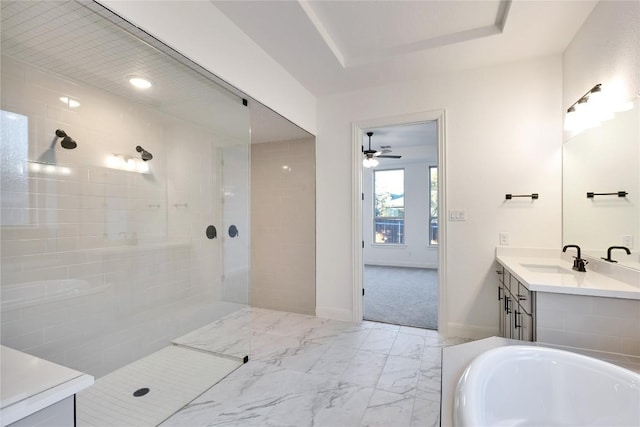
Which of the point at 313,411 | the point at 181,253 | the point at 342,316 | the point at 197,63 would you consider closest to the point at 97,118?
the point at 197,63

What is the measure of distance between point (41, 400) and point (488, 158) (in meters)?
3.29

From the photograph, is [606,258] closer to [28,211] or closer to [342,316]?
[342,316]

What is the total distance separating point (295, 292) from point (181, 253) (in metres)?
1.53

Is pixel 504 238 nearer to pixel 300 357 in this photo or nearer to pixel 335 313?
pixel 335 313

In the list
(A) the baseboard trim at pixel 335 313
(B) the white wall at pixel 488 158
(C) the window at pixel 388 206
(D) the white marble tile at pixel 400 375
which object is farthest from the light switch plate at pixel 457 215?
(C) the window at pixel 388 206

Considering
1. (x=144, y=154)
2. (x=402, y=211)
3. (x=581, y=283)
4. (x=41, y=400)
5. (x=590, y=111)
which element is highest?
(x=590, y=111)

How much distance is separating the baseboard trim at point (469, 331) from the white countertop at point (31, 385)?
9.53 feet

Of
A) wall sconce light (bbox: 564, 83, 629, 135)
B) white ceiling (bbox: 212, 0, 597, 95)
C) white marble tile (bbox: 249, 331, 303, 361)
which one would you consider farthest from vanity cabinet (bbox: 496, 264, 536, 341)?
white ceiling (bbox: 212, 0, 597, 95)

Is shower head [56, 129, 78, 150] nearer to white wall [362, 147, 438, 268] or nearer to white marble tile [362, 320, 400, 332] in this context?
white marble tile [362, 320, 400, 332]

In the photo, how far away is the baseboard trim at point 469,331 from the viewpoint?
2801 mm

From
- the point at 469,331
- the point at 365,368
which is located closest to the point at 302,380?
the point at 365,368

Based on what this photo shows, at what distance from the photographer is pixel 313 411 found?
1772mm

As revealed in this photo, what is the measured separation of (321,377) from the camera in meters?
2.14

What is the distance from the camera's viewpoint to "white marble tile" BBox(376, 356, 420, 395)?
6.57ft
